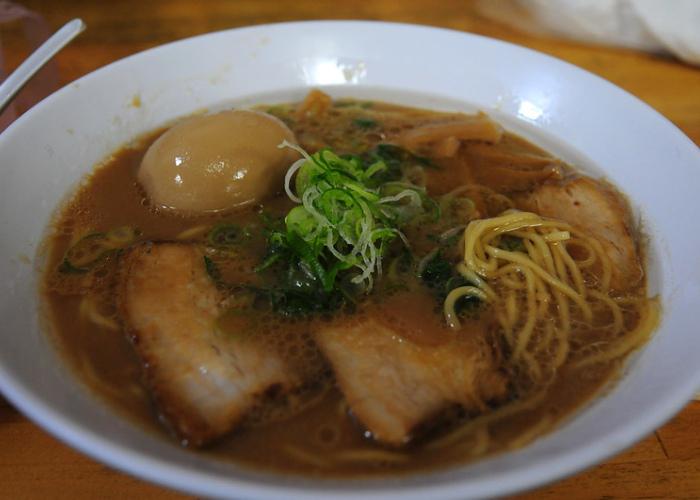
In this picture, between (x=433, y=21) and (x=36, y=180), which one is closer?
(x=36, y=180)

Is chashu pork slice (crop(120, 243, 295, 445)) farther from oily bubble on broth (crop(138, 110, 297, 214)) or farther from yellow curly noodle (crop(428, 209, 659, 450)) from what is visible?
yellow curly noodle (crop(428, 209, 659, 450))

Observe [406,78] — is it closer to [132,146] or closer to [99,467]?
[132,146]

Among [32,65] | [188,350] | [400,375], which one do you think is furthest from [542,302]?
[32,65]

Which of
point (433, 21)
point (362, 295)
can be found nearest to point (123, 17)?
point (433, 21)

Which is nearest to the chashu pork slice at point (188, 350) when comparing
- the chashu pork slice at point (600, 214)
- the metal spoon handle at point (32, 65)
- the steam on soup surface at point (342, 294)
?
the steam on soup surface at point (342, 294)

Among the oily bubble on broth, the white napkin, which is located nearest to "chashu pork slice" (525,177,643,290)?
the oily bubble on broth

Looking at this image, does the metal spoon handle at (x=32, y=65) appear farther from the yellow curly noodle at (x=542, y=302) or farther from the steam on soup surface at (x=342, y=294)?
the yellow curly noodle at (x=542, y=302)

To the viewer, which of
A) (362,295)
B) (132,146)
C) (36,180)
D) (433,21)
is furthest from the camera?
(433,21)
